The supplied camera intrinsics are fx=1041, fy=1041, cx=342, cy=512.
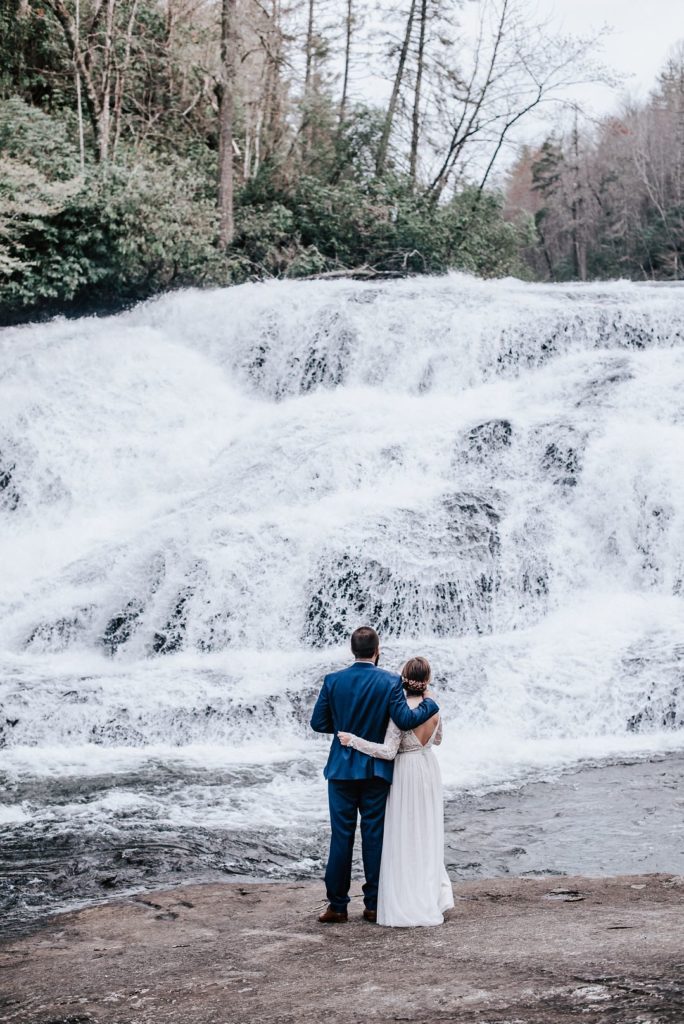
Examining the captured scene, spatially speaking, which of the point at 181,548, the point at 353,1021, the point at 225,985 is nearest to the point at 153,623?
the point at 181,548

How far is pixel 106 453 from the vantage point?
1460 cm

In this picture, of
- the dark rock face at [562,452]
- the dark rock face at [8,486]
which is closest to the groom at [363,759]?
the dark rock face at [562,452]

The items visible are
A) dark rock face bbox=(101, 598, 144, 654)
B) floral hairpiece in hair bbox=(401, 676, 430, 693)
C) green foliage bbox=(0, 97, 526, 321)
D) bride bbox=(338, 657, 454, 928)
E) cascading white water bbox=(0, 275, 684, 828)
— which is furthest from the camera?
green foliage bbox=(0, 97, 526, 321)

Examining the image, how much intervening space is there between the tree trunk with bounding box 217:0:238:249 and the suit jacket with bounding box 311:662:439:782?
18.3 metres

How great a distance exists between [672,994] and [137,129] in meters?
23.9

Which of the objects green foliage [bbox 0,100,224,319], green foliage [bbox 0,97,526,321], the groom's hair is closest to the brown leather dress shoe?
the groom's hair

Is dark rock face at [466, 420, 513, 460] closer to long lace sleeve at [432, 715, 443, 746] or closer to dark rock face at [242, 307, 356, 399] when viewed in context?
dark rock face at [242, 307, 356, 399]

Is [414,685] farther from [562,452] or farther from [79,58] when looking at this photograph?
[79,58]

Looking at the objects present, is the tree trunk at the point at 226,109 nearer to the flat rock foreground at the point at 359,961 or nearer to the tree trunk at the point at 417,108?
the tree trunk at the point at 417,108

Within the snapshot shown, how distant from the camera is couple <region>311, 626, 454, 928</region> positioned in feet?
15.4

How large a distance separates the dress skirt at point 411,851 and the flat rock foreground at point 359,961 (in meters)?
0.11

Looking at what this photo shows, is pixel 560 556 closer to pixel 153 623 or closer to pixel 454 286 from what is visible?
pixel 153 623

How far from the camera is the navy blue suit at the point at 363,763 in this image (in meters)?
4.70

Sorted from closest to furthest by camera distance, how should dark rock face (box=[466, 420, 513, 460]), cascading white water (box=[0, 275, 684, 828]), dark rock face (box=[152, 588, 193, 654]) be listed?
cascading white water (box=[0, 275, 684, 828])
dark rock face (box=[152, 588, 193, 654])
dark rock face (box=[466, 420, 513, 460])
